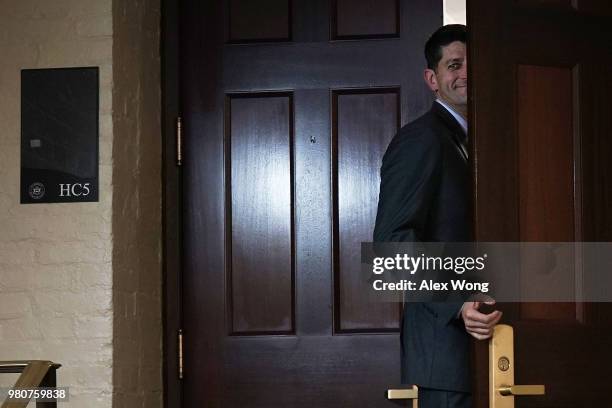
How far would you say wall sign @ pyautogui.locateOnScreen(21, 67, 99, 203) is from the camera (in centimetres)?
337

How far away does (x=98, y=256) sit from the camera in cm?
334

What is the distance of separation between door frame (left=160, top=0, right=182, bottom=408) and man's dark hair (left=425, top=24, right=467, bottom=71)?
88 centimetres

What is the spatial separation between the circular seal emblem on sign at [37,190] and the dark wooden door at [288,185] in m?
0.56

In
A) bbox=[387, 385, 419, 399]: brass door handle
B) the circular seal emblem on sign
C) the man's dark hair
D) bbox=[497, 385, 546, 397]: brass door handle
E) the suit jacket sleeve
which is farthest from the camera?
the man's dark hair

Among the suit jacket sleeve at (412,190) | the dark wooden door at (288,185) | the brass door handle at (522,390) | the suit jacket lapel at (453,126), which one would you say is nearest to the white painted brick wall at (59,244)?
the dark wooden door at (288,185)

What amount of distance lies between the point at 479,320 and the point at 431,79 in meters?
1.18

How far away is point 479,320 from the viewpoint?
8.88 ft

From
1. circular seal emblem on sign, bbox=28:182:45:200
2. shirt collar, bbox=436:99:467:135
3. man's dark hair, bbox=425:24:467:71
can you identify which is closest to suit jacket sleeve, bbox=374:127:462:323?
shirt collar, bbox=436:99:467:135

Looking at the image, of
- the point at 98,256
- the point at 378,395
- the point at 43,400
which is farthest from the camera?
the point at 378,395

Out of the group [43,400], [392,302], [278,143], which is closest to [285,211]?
[278,143]

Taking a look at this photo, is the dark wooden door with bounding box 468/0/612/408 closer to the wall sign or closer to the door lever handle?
the door lever handle

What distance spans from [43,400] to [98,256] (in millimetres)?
768

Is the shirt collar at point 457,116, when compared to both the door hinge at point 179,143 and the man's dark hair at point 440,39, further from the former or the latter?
the door hinge at point 179,143

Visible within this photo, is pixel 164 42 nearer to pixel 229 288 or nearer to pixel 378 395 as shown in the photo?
pixel 229 288
